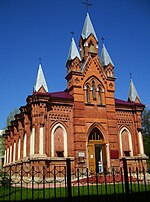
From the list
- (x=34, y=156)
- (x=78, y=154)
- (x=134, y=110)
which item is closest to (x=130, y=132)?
(x=134, y=110)

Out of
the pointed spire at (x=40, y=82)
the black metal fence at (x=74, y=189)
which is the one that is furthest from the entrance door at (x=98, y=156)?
the pointed spire at (x=40, y=82)

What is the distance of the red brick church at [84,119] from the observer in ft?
62.2

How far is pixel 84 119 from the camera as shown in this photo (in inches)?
807

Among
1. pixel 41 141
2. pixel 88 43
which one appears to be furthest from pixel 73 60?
pixel 41 141

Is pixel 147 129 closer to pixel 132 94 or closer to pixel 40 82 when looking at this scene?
pixel 132 94

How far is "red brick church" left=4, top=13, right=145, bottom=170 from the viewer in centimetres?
1895

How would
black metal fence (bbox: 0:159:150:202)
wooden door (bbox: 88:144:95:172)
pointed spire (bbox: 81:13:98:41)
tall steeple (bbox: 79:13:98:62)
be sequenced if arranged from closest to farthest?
black metal fence (bbox: 0:159:150:202) → wooden door (bbox: 88:144:95:172) → tall steeple (bbox: 79:13:98:62) → pointed spire (bbox: 81:13:98:41)

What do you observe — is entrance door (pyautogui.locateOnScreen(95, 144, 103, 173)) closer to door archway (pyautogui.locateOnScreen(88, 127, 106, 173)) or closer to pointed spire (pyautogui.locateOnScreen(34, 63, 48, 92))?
door archway (pyautogui.locateOnScreen(88, 127, 106, 173))

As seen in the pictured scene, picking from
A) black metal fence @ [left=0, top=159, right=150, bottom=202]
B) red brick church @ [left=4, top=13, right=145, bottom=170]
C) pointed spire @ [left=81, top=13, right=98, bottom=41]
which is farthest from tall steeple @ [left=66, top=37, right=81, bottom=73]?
black metal fence @ [left=0, top=159, right=150, bottom=202]

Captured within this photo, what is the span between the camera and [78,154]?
19.4 m

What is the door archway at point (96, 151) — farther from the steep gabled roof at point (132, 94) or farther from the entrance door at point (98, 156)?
the steep gabled roof at point (132, 94)

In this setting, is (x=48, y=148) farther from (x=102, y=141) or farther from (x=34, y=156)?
(x=102, y=141)

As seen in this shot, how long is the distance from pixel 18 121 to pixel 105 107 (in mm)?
9294

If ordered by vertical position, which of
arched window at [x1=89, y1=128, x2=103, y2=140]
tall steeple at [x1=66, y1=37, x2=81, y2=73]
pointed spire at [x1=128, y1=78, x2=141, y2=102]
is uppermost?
tall steeple at [x1=66, y1=37, x2=81, y2=73]
